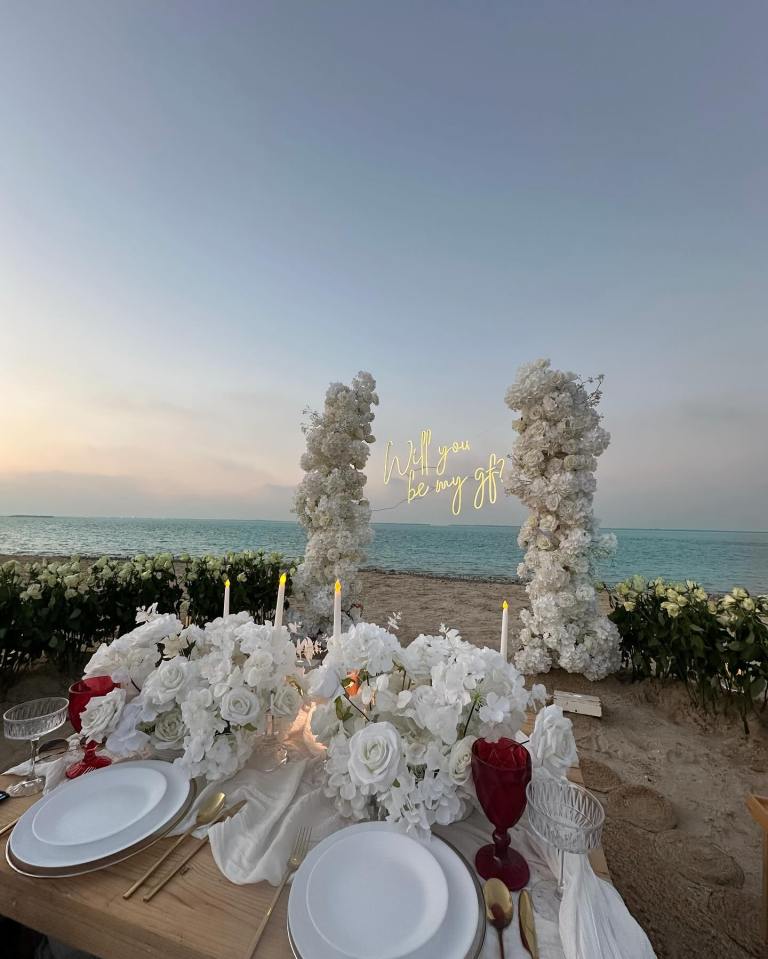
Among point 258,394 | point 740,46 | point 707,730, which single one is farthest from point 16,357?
point 740,46

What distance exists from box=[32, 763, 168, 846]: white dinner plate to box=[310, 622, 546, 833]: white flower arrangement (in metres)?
0.51

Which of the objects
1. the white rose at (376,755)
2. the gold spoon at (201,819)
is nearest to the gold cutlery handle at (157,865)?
the gold spoon at (201,819)

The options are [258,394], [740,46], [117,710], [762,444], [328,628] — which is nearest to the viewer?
[117,710]

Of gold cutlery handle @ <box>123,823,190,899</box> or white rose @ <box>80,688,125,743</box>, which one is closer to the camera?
gold cutlery handle @ <box>123,823,190,899</box>

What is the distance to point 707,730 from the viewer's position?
360cm

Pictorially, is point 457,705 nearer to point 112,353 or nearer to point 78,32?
point 78,32

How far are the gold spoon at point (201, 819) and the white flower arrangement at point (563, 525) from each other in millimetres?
4117

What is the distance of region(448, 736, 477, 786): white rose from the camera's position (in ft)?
3.16

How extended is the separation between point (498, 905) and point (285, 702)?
72 cm

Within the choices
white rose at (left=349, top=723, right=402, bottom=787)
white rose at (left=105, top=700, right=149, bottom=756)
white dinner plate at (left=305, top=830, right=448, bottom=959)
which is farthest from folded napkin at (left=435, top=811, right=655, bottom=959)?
white rose at (left=105, top=700, right=149, bottom=756)

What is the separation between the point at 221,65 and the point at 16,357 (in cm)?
672

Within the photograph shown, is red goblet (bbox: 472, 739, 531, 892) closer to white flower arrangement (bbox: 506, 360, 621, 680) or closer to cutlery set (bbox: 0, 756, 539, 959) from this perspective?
cutlery set (bbox: 0, 756, 539, 959)

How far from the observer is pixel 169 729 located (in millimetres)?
1252

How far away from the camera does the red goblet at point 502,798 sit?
35.3 inches
